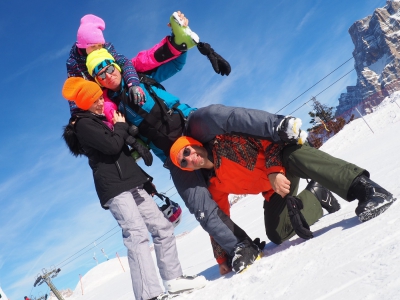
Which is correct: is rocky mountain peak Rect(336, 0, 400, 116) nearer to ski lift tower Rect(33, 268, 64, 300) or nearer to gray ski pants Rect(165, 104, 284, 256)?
ski lift tower Rect(33, 268, 64, 300)

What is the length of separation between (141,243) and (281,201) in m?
1.24

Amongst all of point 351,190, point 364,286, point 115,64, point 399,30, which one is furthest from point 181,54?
point 399,30

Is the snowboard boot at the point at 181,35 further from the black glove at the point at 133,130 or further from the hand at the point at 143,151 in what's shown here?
the hand at the point at 143,151

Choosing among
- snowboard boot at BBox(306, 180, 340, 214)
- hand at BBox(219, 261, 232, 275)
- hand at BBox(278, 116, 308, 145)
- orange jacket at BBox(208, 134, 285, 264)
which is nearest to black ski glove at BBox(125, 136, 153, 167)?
orange jacket at BBox(208, 134, 285, 264)

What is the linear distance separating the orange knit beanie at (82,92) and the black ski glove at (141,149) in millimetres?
442

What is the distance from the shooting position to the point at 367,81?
615 feet

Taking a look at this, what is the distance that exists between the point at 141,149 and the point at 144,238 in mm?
728

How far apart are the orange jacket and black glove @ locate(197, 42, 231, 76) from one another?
745 mm

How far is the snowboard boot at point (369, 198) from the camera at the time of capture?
2.13m

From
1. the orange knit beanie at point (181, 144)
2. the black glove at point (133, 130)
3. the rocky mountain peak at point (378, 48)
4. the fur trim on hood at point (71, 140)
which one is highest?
the rocky mountain peak at point (378, 48)

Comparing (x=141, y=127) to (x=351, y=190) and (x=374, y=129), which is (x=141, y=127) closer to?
(x=351, y=190)

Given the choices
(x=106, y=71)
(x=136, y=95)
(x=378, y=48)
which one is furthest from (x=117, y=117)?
(x=378, y=48)

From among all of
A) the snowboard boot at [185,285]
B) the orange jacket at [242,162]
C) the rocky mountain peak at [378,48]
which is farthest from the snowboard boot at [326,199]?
the rocky mountain peak at [378,48]

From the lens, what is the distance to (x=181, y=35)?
3266 millimetres
